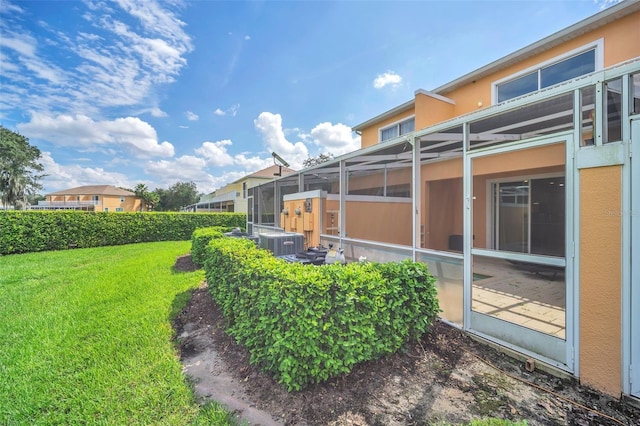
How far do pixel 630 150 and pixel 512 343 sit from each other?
2.23 meters

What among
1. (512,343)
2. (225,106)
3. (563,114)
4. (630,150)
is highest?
(225,106)

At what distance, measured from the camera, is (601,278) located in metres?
2.34

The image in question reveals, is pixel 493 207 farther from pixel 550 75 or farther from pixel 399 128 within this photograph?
pixel 399 128

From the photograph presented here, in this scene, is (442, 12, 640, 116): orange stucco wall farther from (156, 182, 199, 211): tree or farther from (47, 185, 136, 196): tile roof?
(47, 185, 136, 196): tile roof

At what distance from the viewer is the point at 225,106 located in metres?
13.1

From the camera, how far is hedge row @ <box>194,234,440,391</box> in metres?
2.34

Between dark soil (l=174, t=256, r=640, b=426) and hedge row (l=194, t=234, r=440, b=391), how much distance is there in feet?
0.57

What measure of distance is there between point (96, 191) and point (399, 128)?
61.2 metres

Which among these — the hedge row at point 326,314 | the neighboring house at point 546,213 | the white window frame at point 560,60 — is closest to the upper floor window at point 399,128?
the white window frame at point 560,60

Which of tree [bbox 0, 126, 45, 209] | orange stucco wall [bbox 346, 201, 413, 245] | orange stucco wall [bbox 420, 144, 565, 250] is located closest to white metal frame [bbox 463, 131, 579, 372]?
orange stucco wall [bbox 420, 144, 565, 250]

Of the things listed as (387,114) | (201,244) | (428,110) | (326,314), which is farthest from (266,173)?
(326,314)

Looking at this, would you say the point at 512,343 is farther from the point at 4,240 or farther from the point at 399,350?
the point at 4,240

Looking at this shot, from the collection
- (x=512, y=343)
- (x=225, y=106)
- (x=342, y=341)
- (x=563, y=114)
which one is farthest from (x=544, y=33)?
(x=225, y=106)

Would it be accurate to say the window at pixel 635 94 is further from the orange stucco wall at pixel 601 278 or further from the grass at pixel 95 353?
the grass at pixel 95 353
